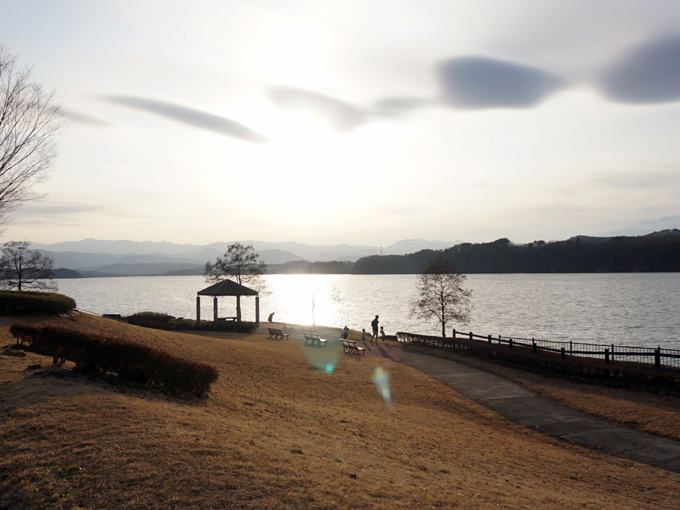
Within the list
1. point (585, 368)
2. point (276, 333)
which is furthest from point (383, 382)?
point (276, 333)

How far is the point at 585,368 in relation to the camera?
19812 millimetres

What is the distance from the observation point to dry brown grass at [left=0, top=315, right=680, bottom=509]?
561 centimetres

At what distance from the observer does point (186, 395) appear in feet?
35.0

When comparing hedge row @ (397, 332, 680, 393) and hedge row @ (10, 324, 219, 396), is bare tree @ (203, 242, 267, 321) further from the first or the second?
hedge row @ (10, 324, 219, 396)

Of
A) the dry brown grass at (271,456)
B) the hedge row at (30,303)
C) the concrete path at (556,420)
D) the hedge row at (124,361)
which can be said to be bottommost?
the concrete path at (556,420)

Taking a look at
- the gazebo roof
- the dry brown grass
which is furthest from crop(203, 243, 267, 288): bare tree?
the dry brown grass

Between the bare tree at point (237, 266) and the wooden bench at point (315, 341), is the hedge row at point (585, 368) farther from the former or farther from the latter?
the bare tree at point (237, 266)

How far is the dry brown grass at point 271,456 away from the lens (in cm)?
561

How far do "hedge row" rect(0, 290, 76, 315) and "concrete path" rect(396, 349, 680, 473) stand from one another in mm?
18807

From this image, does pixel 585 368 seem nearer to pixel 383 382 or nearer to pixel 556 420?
pixel 556 420

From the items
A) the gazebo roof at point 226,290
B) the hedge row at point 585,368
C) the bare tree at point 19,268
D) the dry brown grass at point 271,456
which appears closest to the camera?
the dry brown grass at point 271,456

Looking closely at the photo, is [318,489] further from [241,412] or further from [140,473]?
[241,412]

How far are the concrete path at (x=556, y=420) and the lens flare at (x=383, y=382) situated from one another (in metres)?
2.91

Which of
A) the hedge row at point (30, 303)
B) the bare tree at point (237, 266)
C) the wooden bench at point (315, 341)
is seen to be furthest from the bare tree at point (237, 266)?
A: the hedge row at point (30, 303)
